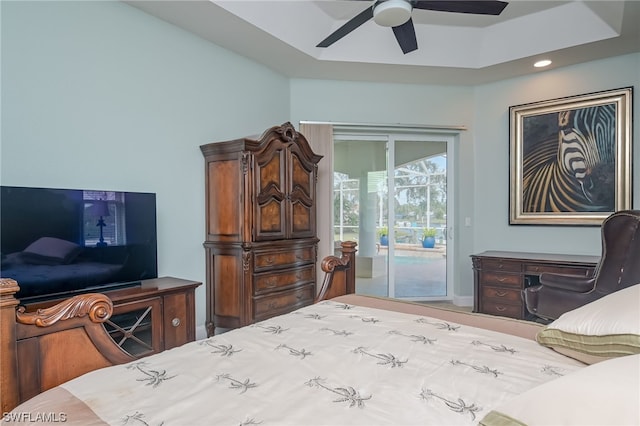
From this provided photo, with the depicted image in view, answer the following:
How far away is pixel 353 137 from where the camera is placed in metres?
4.66

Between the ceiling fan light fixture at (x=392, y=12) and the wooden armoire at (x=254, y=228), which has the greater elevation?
the ceiling fan light fixture at (x=392, y=12)

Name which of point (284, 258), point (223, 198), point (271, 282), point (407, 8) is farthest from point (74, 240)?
point (407, 8)

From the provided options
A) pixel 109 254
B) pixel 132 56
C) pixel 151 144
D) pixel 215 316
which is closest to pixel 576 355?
pixel 109 254

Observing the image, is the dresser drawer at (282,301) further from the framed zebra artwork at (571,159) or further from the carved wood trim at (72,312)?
the framed zebra artwork at (571,159)

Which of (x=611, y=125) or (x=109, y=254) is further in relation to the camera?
(x=611, y=125)

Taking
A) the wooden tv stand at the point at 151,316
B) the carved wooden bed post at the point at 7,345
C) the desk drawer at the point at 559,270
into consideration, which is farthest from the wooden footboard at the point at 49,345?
the desk drawer at the point at 559,270

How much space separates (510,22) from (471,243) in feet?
8.33

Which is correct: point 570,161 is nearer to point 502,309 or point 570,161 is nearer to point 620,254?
point 502,309

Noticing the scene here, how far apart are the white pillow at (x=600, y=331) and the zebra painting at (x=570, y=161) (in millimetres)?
3328

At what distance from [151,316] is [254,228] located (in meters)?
1.05

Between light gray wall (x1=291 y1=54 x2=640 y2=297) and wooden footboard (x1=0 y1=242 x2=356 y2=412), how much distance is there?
3498mm

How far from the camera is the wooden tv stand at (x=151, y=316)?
2.28 m

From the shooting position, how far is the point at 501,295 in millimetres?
3807

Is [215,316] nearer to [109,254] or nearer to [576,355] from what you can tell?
[109,254]
